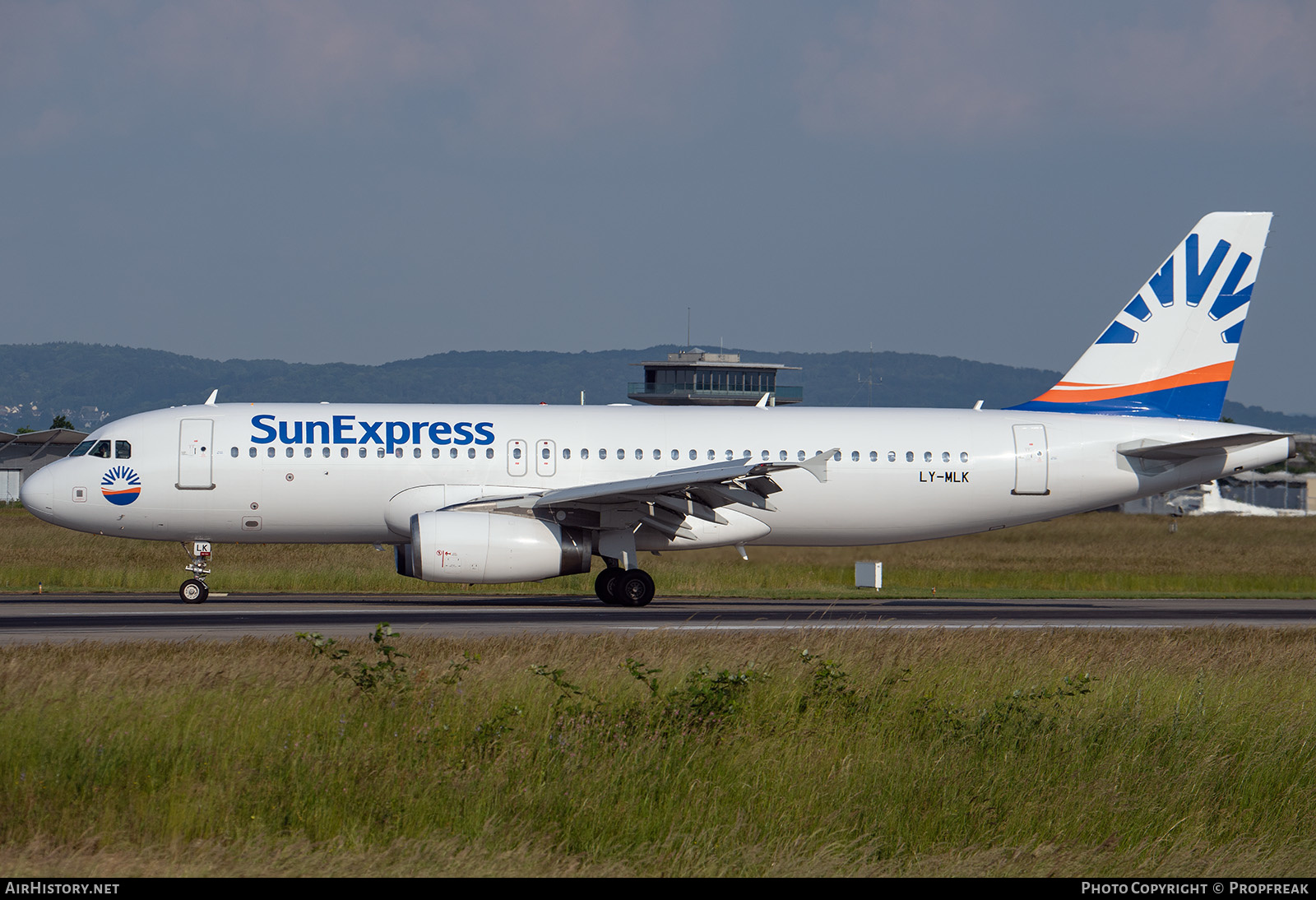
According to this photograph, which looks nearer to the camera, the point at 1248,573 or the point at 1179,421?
the point at 1179,421

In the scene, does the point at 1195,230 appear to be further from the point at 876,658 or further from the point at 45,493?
the point at 45,493

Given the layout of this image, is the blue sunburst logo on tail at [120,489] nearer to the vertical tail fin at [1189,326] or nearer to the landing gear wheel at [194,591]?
the landing gear wheel at [194,591]

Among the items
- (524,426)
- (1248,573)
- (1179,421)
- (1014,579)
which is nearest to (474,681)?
(524,426)

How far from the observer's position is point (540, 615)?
2336cm

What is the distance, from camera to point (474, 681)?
12289mm

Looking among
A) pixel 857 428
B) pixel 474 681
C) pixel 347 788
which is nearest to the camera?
pixel 347 788

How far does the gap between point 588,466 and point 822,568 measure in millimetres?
10985

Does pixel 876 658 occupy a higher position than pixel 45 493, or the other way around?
pixel 45 493

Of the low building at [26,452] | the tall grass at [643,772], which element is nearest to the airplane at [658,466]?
the tall grass at [643,772]

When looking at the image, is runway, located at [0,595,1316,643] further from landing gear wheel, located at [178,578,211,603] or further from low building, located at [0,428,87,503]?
low building, located at [0,428,87,503]

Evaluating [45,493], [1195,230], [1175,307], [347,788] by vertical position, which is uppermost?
[1195,230]

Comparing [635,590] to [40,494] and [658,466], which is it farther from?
[40,494]

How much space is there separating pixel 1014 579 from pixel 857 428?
37.5 feet

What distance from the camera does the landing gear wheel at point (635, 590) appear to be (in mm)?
26281
